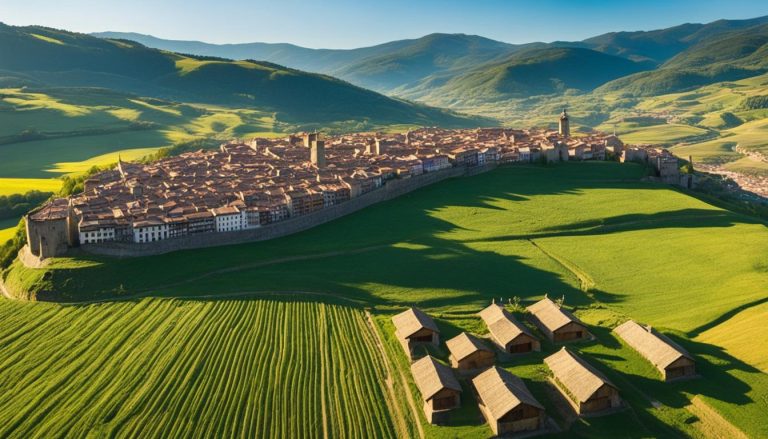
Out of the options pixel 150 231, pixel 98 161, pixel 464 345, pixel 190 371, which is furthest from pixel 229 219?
pixel 98 161

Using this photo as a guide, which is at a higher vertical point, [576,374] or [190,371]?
[190,371]

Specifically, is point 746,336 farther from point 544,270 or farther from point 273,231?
point 273,231

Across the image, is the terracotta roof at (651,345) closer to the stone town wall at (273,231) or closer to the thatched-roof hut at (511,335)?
the thatched-roof hut at (511,335)

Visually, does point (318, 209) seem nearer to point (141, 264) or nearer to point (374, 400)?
point (141, 264)

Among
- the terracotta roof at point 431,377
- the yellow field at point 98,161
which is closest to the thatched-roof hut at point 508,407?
the terracotta roof at point 431,377

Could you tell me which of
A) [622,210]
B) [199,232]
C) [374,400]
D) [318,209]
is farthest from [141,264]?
[622,210]

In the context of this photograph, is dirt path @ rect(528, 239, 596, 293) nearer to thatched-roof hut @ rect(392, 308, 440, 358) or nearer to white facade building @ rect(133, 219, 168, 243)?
thatched-roof hut @ rect(392, 308, 440, 358)
